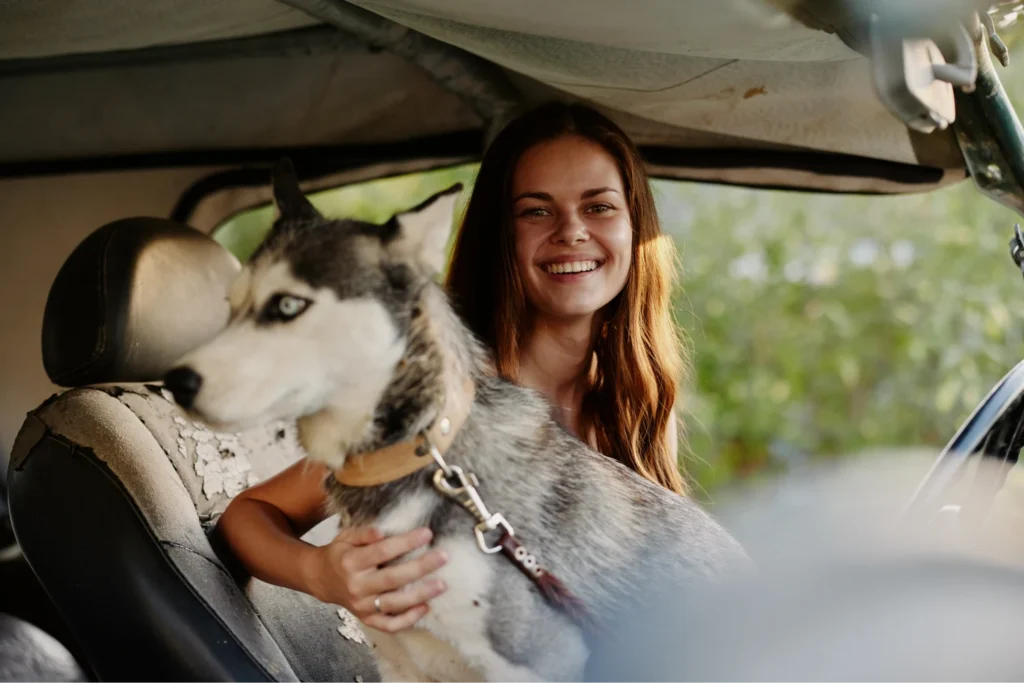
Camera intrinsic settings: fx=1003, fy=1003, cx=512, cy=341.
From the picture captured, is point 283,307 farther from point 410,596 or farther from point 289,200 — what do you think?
point 410,596

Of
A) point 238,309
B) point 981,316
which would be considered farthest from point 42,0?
point 981,316

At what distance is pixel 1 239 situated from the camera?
263 centimetres

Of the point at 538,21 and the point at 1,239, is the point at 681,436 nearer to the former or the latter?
the point at 538,21

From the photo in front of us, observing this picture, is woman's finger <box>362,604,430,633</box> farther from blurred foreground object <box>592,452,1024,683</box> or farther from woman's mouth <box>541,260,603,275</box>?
woman's mouth <box>541,260,603,275</box>

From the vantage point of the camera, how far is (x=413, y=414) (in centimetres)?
136

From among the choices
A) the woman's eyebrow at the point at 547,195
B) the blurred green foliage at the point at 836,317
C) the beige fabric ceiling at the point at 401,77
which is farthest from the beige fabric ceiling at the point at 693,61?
the blurred green foliage at the point at 836,317

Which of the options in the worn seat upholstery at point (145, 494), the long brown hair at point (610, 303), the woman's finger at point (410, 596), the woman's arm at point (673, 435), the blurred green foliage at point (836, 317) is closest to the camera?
the woman's finger at point (410, 596)

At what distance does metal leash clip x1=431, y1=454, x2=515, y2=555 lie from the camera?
53.5 inches

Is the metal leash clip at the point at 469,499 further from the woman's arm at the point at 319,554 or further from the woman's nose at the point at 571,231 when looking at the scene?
the woman's nose at the point at 571,231

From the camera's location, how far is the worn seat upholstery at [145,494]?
1.58m

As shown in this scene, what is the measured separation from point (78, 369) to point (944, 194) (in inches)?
219

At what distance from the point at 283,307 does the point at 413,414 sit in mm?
224

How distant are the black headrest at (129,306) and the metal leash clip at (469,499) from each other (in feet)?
2.12

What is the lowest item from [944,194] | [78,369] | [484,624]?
[484,624]
